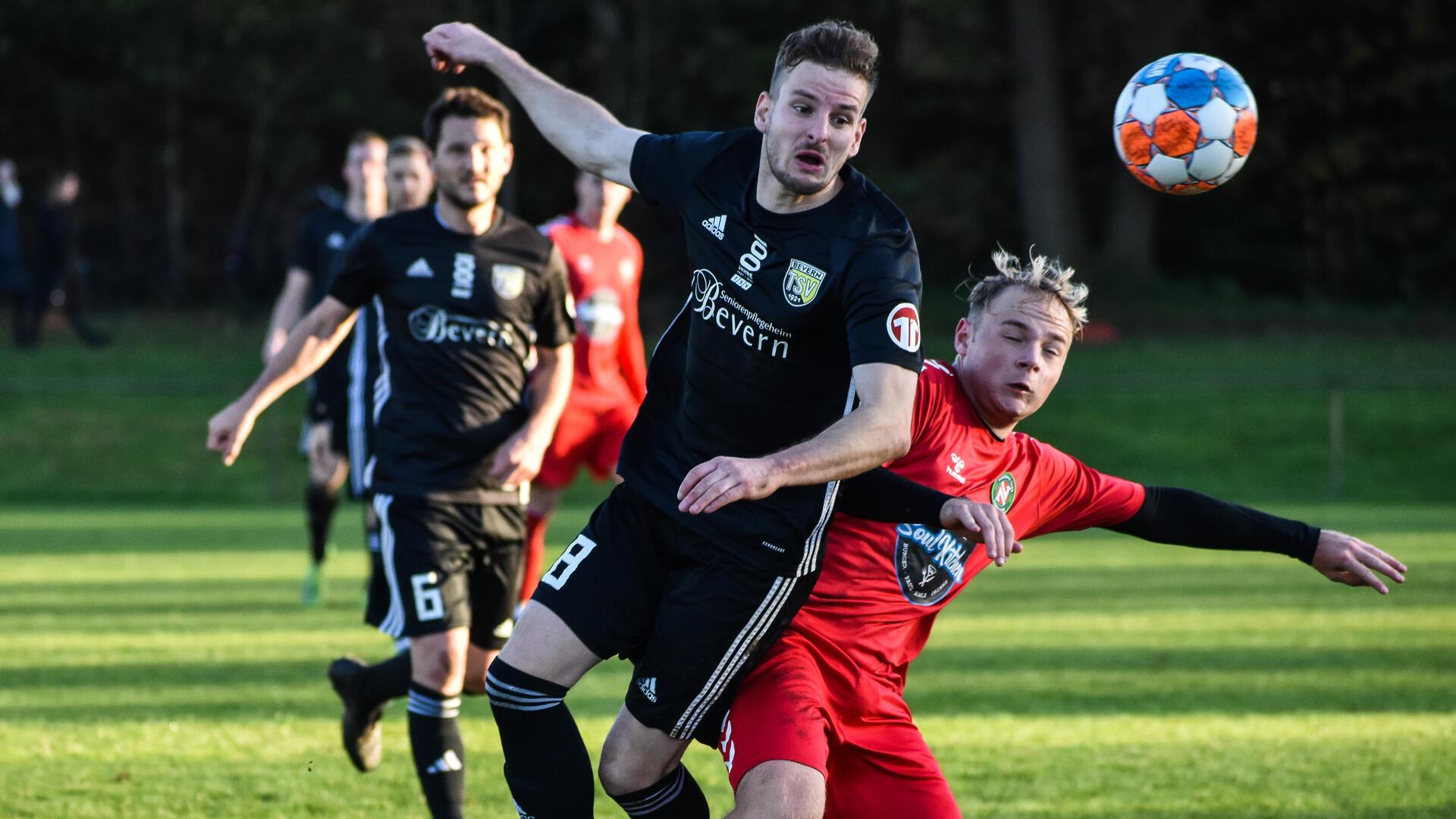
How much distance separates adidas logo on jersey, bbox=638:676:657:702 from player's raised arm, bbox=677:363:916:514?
670mm

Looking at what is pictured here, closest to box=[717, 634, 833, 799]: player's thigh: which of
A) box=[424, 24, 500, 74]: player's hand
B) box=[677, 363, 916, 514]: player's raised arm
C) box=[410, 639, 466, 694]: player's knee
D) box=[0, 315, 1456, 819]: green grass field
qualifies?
box=[677, 363, 916, 514]: player's raised arm

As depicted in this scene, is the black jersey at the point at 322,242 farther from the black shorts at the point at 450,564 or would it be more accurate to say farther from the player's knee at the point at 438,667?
the player's knee at the point at 438,667

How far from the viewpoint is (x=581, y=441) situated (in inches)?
355

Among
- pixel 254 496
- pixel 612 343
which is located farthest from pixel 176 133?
pixel 612 343

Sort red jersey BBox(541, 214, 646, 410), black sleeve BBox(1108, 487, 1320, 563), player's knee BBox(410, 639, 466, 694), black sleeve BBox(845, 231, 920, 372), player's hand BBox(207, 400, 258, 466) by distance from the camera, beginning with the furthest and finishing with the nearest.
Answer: red jersey BBox(541, 214, 646, 410), player's knee BBox(410, 639, 466, 694), player's hand BBox(207, 400, 258, 466), black sleeve BBox(1108, 487, 1320, 563), black sleeve BBox(845, 231, 920, 372)

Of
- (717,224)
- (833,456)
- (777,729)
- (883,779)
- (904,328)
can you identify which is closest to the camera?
(833,456)

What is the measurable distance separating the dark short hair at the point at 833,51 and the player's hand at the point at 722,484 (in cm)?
104

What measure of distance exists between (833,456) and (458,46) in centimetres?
182

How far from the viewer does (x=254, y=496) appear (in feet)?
60.3

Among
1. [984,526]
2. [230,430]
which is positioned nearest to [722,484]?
[984,526]

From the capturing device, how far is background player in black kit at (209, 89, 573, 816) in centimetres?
541

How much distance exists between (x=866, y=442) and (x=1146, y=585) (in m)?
8.51

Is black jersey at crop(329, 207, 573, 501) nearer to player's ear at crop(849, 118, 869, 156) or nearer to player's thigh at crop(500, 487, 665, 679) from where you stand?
player's thigh at crop(500, 487, 665, 679)

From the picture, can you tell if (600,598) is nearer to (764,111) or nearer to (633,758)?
(633,758)
